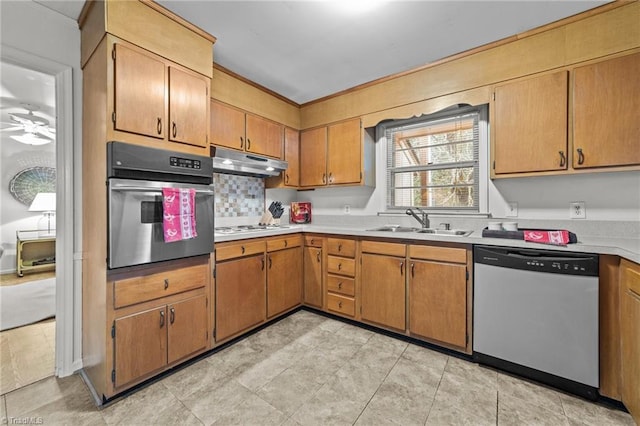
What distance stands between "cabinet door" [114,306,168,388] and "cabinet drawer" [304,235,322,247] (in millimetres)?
1526

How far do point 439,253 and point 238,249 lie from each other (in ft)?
5.51

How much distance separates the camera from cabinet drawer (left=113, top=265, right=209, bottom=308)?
1.59 m

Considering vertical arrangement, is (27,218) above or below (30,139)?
below

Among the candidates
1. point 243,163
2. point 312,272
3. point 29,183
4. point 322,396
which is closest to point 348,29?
point 243,163

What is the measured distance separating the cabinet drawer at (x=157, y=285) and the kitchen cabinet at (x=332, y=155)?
1.75m

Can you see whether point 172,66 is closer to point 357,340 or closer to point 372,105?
point 372,105

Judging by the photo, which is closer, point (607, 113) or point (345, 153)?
point (607, 113)

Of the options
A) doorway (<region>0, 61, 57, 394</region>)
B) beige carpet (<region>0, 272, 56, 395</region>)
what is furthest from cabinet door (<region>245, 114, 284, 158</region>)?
beige carpet (<region>0, 272, 56, 395</region>)

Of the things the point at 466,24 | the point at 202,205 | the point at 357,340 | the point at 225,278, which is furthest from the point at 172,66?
the point at 357,340

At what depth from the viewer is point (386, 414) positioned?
1.50 meters

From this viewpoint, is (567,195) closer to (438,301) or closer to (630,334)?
(630,334)

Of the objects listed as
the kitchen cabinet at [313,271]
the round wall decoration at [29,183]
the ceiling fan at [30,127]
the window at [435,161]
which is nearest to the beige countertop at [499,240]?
the kitchen cabinet at [313,271]

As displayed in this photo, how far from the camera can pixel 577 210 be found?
2088mm

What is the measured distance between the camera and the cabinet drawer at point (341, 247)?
2.64 m
